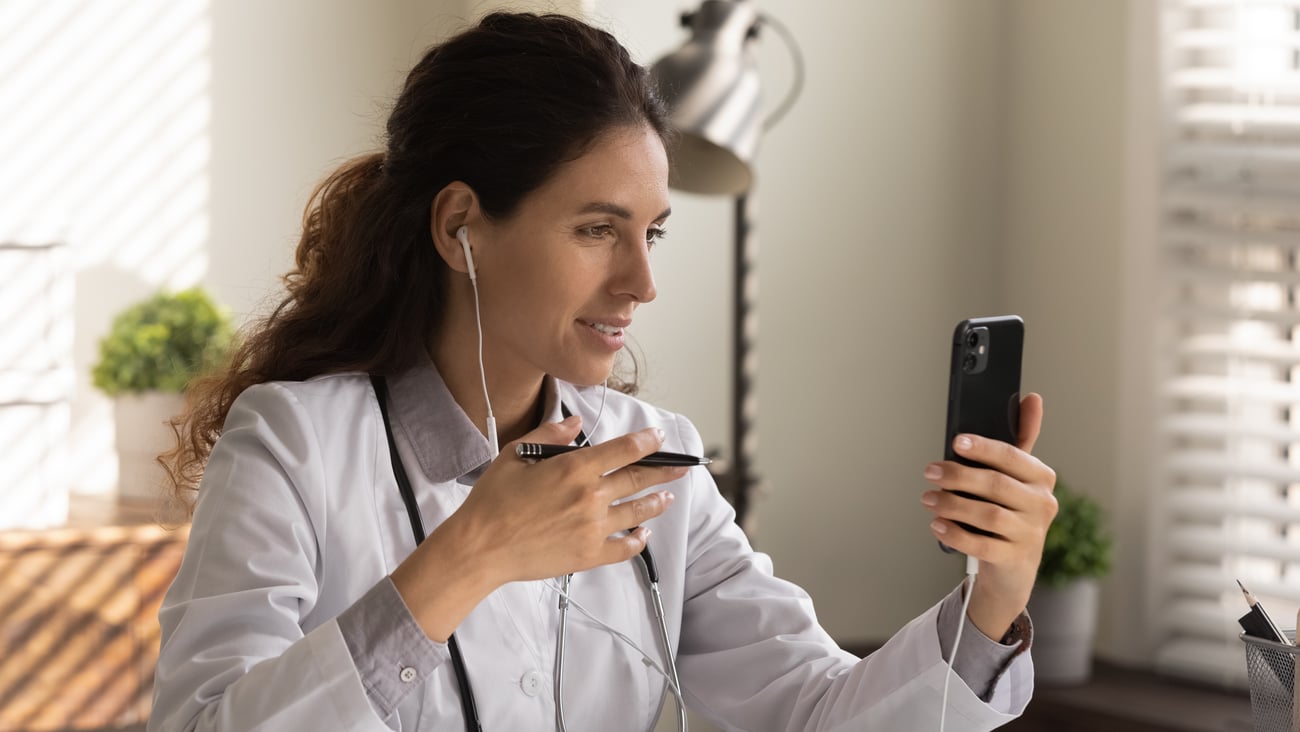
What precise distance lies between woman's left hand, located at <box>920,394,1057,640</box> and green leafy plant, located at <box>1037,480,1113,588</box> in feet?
4.67

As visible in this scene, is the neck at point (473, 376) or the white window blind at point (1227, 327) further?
the white window blind at point (1227, 327)

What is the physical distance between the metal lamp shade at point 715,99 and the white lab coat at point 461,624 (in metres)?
0.84

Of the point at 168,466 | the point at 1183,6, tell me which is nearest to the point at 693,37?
the point at 1183,6

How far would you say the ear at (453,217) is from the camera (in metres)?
1.54

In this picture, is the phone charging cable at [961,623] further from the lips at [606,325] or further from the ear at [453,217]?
the ear at [453,217]

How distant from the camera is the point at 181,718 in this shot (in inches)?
48.3

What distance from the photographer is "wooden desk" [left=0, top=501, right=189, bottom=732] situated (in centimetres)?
264

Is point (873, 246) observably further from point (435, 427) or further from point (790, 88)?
point (435, 427)

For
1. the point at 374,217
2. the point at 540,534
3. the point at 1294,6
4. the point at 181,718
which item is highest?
the point at 1294,6

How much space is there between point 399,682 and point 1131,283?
Answer: 2.01 meters

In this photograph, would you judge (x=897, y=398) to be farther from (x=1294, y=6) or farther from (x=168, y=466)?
(x=168, y=466)

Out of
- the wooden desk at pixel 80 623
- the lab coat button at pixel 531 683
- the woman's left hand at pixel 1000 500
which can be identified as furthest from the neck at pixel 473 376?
the wooden desk at pixel 80 623

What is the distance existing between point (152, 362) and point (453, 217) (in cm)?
171

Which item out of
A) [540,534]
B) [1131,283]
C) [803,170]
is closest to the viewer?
[540,534]
